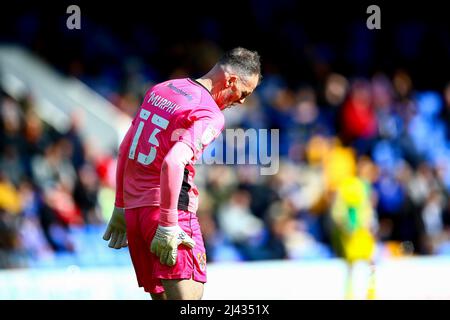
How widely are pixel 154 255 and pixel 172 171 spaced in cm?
55

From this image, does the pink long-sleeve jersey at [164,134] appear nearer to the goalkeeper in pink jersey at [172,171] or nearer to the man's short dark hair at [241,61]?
the goalkeeper in pink jersey at [172,171]

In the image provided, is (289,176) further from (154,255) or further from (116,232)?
(154,255)

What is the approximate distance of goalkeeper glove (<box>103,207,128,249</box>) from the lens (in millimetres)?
5723

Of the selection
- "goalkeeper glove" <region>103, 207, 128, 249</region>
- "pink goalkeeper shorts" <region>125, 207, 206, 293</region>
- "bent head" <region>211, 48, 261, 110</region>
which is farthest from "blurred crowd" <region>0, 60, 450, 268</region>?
"bent head" <region>211, 48, 261, 110</region>

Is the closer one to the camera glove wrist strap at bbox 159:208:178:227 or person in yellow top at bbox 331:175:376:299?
glove wrist strap at bbox 159:208:178:227

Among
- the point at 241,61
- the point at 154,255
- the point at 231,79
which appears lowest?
the point at 154,255

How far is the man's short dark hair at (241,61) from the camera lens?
5.52m

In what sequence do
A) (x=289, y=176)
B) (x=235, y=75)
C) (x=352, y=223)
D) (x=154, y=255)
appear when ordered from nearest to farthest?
(x=154, y=255)
(x=235, y=75)
(x=352, y=223)
(x=289, y=176)

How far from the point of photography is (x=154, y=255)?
532 cm

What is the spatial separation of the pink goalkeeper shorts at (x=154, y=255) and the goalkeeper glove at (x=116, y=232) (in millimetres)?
204

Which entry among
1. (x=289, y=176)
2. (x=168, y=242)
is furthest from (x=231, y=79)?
(x=289, y=176)

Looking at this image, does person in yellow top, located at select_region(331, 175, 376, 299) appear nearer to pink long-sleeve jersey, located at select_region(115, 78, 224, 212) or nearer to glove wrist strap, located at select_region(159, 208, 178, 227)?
pink long-sleeve jersey, located at select_region(115, 78, 224, 212)
